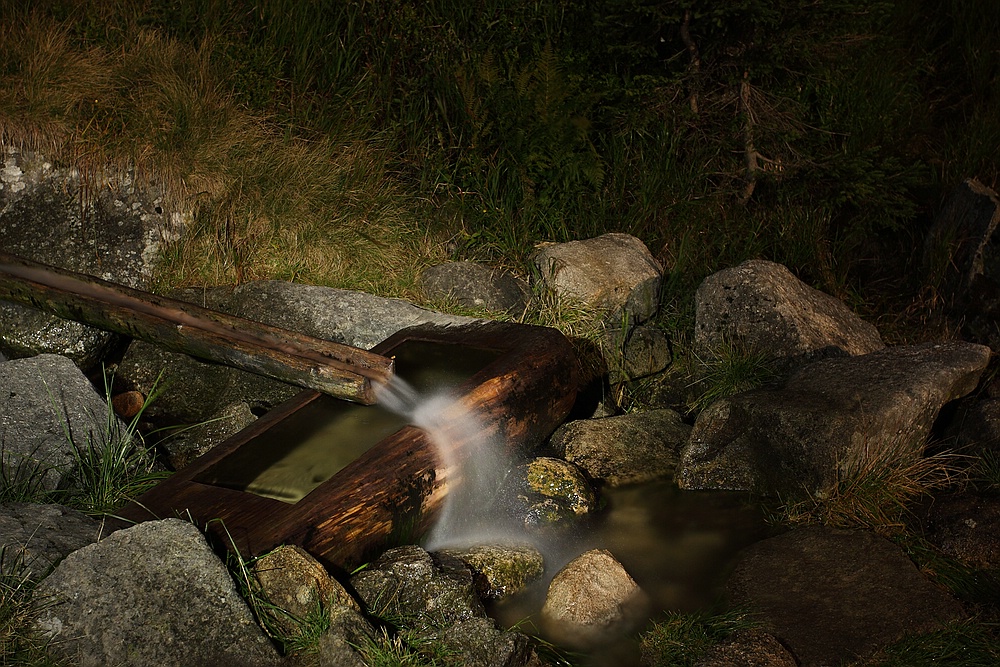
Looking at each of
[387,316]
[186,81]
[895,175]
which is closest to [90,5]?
[186,81]

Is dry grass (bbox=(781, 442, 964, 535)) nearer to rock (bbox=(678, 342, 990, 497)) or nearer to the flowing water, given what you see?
rock (bbox=(678, 342, 990, 497))

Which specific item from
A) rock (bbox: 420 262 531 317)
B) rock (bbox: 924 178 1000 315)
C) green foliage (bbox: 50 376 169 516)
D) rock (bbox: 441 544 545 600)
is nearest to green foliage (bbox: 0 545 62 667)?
green foliage (bbox: 50 376 169 516)

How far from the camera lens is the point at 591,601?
3402 millimetres

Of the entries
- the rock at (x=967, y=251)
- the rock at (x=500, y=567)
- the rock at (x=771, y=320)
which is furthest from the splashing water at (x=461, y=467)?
the rock at (x=967, y=251)

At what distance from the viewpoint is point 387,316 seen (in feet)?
16.6

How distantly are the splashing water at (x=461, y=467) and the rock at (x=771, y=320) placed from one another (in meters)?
1.66

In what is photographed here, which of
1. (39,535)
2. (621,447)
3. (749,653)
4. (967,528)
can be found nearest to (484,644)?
(749,653)

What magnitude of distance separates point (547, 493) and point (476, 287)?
1.86m

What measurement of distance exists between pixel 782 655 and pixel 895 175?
12.4 ft

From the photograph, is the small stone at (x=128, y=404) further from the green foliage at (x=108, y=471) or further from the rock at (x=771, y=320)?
the rock at (x=771, y=320)

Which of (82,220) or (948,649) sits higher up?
(82,220)

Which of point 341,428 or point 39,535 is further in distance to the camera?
point 341,428

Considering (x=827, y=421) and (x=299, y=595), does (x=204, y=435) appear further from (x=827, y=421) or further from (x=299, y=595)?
(x=827, y=421)

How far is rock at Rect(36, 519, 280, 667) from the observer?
2.74 m
